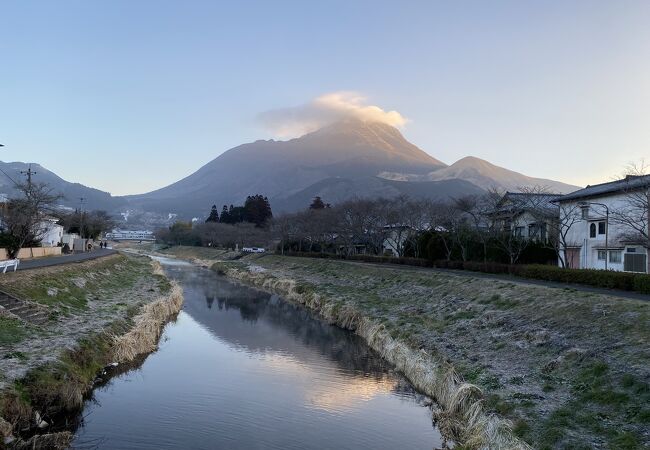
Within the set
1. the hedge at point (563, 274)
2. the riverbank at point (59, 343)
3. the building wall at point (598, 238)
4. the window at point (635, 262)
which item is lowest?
the riverbank at point (59, 343)

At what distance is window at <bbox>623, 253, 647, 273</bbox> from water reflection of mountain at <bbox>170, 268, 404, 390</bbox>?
21501 millimetres

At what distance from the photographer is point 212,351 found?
23.4 meters

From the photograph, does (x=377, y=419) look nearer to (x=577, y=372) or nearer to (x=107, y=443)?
(x=577, y=372)

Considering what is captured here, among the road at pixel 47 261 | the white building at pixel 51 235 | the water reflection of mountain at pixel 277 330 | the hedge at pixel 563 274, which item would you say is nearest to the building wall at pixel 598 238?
the hedge at pixel 563 274

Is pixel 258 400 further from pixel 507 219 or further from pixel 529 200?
pixel 507 219

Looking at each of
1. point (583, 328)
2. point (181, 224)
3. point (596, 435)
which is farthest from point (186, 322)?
point (181, 224)

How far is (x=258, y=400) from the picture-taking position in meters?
16.1

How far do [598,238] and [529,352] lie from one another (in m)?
27.3

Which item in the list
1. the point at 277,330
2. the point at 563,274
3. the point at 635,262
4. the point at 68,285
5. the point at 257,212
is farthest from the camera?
the point at 257,212

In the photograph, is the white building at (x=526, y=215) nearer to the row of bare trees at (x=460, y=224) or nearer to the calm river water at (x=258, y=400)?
the row of bare trees at (x=460, y=224)

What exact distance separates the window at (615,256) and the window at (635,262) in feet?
3.31

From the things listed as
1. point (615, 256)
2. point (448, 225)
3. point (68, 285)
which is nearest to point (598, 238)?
point (615, 256)

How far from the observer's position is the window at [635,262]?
34312 mm

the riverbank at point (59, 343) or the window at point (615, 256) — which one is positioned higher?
the window at point (615, 256)
